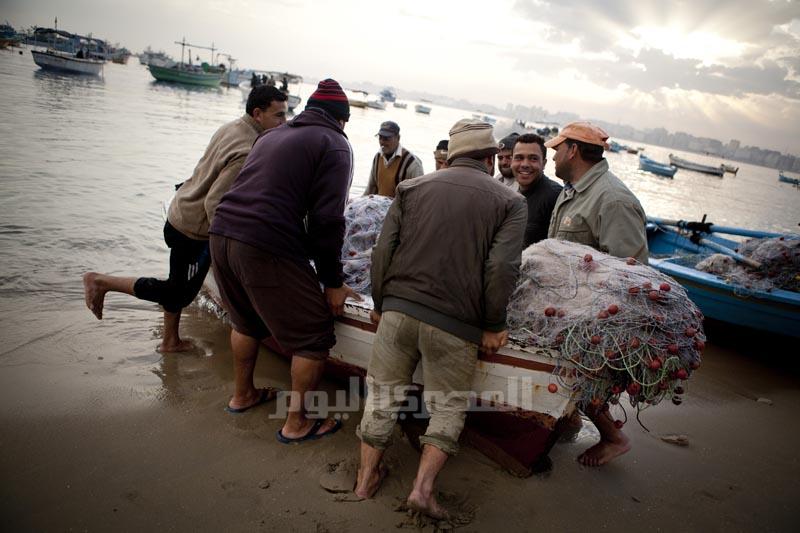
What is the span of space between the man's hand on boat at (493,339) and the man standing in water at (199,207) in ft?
7.20

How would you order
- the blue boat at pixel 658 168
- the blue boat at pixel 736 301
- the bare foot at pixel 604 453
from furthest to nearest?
the blue boat at pixel 658 168 → the blue boat at pixel 736 301 → the bare foot at pixel 604 453

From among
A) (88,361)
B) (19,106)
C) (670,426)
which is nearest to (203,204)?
(88,361)

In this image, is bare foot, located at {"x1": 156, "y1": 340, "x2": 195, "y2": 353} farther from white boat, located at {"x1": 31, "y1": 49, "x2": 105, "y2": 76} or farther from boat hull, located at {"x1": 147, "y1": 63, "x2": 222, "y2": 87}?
boat hull, located at {"x1": 147, "y1": 63, "x2": 222, "y2": 87}

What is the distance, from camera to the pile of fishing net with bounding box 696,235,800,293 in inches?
253

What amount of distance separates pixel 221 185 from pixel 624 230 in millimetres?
3031

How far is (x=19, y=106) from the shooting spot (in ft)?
57.0

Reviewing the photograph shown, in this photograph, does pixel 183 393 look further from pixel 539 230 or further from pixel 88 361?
pixel 539 230

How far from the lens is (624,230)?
11.0 ft

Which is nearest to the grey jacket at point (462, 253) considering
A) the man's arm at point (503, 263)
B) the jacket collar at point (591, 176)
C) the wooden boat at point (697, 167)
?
the man's arm at point (503, 263)

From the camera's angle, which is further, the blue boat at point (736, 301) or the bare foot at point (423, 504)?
the blue boat at point (736, 301)

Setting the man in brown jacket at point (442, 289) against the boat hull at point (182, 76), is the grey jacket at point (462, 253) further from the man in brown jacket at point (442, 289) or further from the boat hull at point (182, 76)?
the boat hull at point (182, 76)

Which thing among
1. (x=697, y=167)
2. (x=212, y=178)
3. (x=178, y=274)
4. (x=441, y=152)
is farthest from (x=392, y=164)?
(x=697, y=167)

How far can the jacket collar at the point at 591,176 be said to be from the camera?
3.59 m

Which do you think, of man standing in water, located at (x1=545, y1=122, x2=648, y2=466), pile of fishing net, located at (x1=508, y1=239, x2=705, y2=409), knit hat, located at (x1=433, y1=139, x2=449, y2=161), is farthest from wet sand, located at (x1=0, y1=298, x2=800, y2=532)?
knit hat, located at (x1=433, y1=139, x2=449, y2=161)
